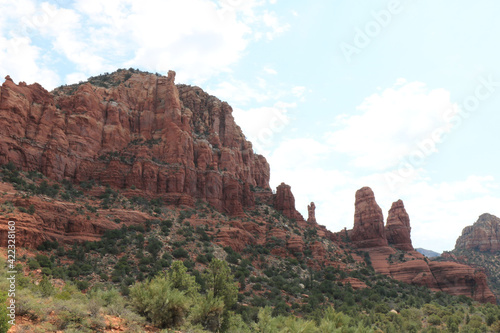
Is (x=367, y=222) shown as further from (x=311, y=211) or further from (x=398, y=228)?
(x=311, y=211)

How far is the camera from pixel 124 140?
61531 mm

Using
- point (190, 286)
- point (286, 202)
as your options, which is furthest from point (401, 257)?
point (190, 286)

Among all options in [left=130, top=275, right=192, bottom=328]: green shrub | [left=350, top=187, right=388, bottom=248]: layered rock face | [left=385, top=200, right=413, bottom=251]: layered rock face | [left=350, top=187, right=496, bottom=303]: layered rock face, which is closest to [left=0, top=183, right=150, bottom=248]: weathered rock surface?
[left=130, top=275, right=192, bottom=328]: green shrub

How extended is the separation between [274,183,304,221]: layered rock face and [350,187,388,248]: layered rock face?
15824 millimetres

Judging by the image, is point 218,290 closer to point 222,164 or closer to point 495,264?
point 222,164

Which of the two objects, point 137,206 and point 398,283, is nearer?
point 137,206

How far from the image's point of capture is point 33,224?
33031mm

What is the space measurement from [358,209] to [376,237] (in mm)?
9111

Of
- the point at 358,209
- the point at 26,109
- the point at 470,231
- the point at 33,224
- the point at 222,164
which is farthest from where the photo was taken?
the point at 470,231

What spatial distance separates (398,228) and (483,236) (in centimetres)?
4392

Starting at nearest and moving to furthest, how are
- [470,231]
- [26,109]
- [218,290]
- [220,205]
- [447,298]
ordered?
1. [218,290]
2. [26,109]
3. [447,298]
4. [220,205]
5. [470,231]

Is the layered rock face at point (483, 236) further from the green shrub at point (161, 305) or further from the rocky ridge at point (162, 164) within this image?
the green shrub at point (161, 305)

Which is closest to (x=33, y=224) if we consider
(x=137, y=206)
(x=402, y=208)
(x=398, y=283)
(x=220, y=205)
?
(x=137, y=206)

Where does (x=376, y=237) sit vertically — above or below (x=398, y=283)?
above
